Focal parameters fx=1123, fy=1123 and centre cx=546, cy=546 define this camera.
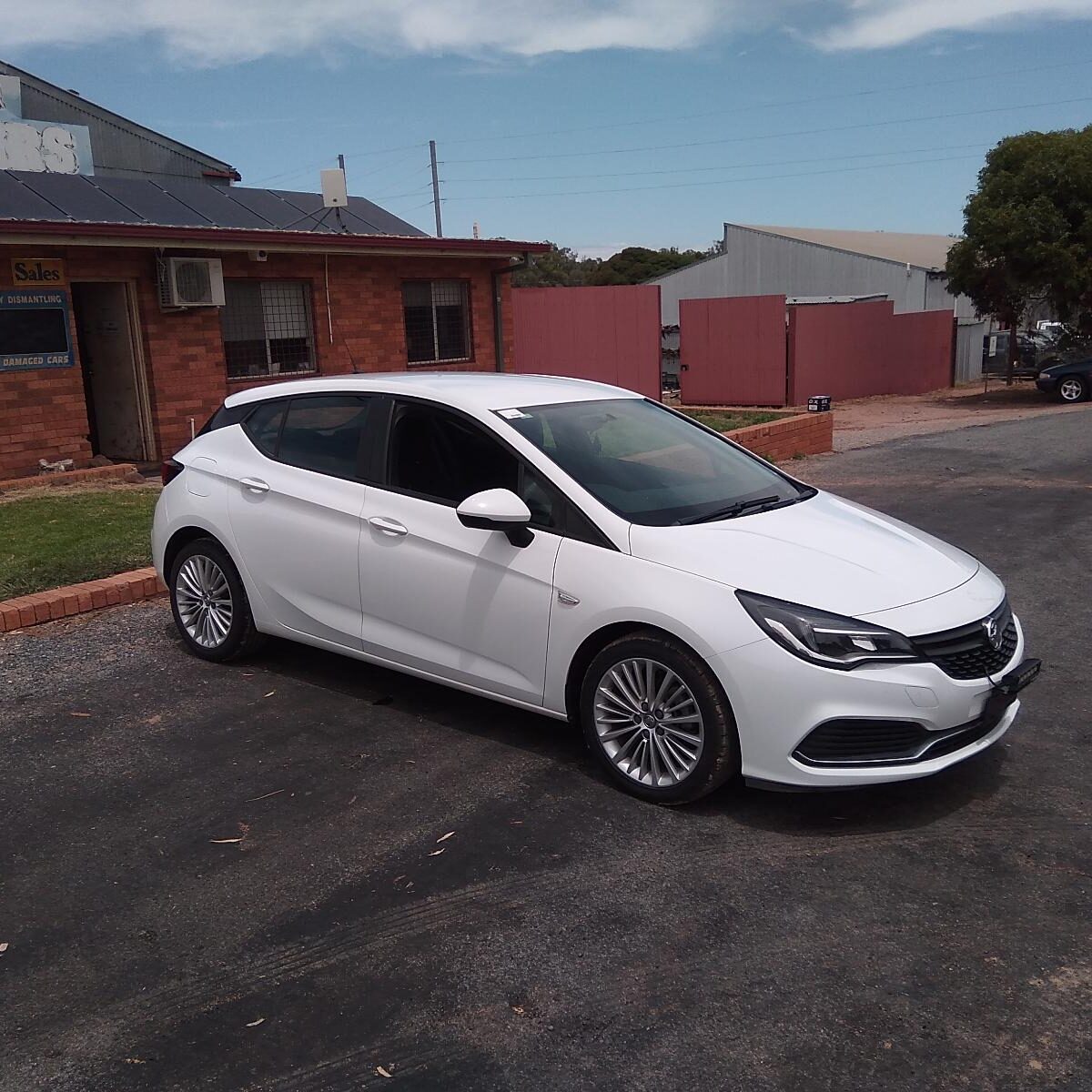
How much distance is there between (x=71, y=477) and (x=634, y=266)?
207 feet

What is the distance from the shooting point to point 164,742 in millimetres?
5195

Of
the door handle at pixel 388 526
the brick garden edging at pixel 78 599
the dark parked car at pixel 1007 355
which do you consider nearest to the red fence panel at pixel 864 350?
the dark parked car at pixel 1007 355

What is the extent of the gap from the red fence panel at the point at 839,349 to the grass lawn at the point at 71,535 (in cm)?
1634

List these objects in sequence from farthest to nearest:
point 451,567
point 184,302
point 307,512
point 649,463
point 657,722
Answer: point 184,302, point 307,512, point 649,463, point 451,567, point 657,722

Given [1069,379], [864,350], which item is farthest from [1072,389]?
[864,350]

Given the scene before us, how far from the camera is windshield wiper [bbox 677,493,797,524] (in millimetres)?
4754

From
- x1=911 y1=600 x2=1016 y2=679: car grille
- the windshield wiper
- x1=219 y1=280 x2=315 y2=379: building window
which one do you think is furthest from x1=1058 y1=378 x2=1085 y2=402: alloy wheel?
x1=911 y1=600 x2=1016 y2=679: car grille

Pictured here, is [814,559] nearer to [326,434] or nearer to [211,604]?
[326,434]

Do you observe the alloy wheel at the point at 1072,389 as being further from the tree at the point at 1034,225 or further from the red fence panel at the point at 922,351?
the red fence panel at the point at 922,351

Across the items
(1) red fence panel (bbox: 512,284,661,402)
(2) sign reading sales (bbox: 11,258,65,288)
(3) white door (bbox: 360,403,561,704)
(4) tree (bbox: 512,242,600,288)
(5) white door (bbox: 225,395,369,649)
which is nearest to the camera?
(3) white door (bbox: 360,403,561,704)

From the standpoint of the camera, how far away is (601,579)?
4.49 meters

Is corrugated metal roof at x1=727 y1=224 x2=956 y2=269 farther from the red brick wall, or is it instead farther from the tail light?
the tail light

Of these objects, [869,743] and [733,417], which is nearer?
[869,743]

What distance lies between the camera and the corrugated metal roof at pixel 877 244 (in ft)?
139
